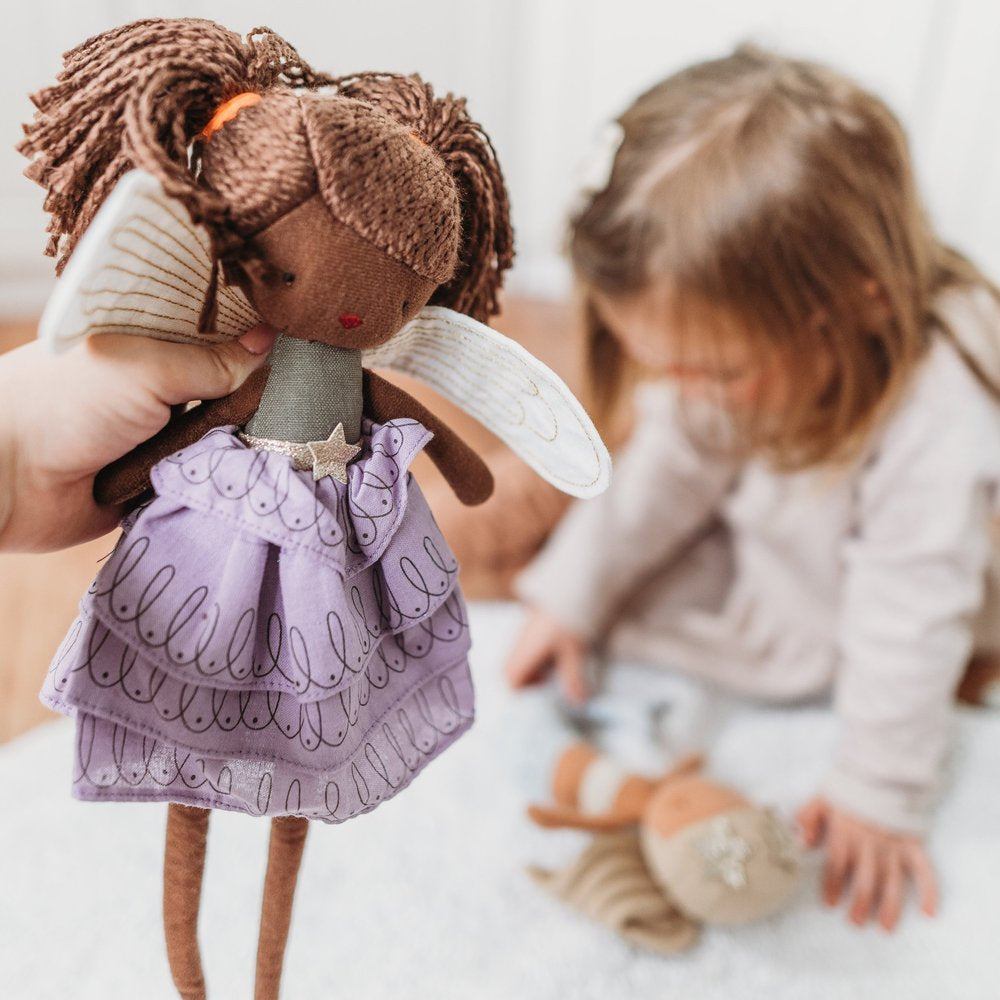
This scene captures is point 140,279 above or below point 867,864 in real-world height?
above

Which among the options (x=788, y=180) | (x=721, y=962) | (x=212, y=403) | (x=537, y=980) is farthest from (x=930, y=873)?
(x=212, y=403)

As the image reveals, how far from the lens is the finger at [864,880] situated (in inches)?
24.3

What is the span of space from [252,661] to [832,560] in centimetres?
62

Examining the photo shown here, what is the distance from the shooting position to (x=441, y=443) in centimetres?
34

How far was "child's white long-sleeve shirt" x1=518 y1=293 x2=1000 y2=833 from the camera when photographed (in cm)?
69

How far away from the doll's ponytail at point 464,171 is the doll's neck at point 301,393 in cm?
5

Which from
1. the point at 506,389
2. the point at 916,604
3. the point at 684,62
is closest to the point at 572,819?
the point at 916,604

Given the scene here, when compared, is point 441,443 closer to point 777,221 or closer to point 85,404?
point 85,404

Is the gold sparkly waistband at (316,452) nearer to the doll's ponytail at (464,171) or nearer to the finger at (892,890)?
the doll's ponytail at (464,171)

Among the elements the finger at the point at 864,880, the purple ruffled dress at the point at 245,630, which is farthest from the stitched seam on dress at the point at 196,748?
the finger at the point at 864,880

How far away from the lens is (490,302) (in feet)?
1.13

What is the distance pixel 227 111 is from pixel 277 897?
27 centimetres

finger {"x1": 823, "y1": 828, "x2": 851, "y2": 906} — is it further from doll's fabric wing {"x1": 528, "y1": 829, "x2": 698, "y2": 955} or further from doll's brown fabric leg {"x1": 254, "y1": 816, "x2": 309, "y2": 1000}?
doll's brown fabric leg {"x1": 254, "y1": 816, "x2": 309, "y2": 1000}

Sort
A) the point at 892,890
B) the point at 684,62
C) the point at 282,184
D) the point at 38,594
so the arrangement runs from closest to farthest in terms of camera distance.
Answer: the point at 282,184 < the point at 38,594 < the point at 892,890 < the point at 684,62
